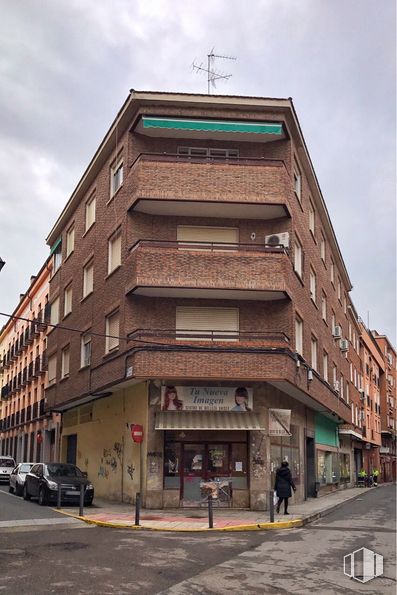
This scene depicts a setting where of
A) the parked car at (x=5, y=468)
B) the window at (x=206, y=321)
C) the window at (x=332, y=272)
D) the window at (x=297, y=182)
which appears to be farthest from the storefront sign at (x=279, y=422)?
the parked car at (x=5, y=468)

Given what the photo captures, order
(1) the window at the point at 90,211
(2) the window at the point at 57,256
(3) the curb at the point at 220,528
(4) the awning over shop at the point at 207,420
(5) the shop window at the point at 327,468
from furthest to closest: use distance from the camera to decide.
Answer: (2) the window at the point at 57,256 < (5) the shop window at the point at 327,468 < (1) the window at the point at 90,211 < (4) the awning over shop at the point at 207,420 < (3) the curb at the point at 220,528

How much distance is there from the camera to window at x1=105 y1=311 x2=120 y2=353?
76.1 ft

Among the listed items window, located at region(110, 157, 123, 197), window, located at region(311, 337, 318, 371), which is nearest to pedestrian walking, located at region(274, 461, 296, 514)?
window, located at region(311, 337, 318, 371)

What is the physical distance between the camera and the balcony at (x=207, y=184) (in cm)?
2184

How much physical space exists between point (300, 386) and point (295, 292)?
333cm

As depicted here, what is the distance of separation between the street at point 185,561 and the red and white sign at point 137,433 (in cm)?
495

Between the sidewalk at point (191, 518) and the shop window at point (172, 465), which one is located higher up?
the shop window at point (172, 465)

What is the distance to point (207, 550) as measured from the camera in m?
12.2

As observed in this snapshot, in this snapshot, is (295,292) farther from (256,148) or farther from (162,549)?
(162,549)

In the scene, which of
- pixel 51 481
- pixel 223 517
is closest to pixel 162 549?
pixel 223 517

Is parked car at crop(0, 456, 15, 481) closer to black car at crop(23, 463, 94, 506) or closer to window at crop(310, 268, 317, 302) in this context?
black car at crop(23, 463, 94, 506)

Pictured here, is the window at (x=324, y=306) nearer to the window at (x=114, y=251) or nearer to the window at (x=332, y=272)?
the window at (x=332, y=272)

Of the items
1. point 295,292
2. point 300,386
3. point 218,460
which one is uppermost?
point 295,292

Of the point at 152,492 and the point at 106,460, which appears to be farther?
the point at 106,460
